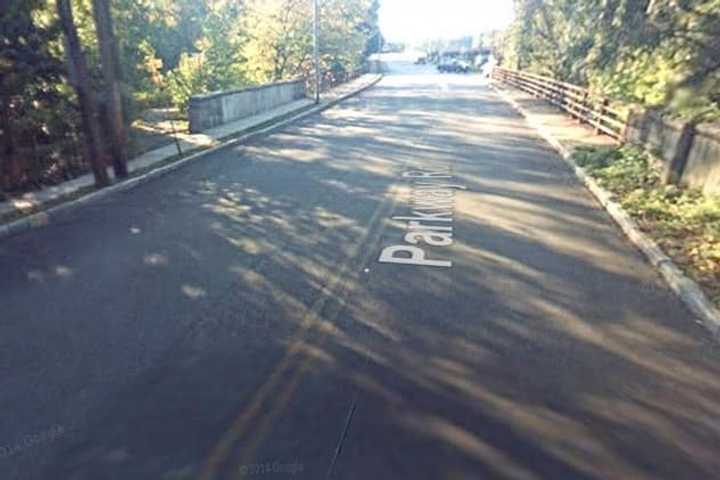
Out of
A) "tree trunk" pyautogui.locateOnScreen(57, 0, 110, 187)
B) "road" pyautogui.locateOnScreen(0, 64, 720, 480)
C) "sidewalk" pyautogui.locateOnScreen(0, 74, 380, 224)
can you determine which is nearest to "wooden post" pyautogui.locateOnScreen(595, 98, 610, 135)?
"road" pyautogui.locateOnScreen(0, 64, 720, 480)

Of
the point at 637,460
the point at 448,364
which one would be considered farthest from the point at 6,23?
the point at 637,460

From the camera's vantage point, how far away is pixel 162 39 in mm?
28000

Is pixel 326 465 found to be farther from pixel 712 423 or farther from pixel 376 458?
pixel 712 423

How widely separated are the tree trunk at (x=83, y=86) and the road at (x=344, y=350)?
1370 millimetres

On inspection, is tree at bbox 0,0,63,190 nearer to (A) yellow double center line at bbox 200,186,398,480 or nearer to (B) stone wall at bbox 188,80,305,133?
(B) stone wall at bbox 188,80,305,133

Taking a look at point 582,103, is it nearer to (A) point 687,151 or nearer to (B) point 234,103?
(A) point 687,151

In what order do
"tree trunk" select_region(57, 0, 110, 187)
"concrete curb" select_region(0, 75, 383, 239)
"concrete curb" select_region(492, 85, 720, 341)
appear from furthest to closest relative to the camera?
"tree trunk" select_region(57, 0, 110, 187), "concrete curb" select_region(0, 75, 383, 239), "concrete curb" select_region(492, 85, 720, 341)

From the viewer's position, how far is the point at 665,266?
586cm

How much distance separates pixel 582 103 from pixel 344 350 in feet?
54.9

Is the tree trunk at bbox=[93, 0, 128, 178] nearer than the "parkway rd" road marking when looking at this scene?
No

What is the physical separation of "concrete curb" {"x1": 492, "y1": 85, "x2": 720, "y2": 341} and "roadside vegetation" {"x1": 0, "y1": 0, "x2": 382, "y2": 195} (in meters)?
8.98

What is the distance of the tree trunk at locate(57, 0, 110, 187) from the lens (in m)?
8.70

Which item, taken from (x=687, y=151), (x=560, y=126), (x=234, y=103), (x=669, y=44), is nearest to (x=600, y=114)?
(x=560, y=126)

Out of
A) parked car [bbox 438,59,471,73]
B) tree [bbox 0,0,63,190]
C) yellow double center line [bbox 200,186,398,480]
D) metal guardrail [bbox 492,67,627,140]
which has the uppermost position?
tree [bbox 0,0,63,190]
